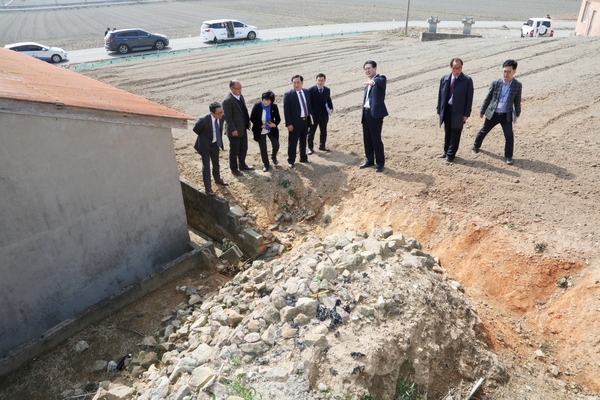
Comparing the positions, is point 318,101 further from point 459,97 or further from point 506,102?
point 506,102

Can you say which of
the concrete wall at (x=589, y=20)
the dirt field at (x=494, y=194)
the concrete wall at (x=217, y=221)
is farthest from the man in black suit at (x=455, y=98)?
the concrete wall at (x=589, y=20)

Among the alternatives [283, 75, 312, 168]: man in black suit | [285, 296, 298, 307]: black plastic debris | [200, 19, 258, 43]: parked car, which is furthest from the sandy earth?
[200, 19, 258, 43]: parked car

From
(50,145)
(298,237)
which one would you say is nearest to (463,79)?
(298,237)

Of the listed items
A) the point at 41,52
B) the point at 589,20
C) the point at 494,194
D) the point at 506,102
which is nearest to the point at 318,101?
the point at 506,102

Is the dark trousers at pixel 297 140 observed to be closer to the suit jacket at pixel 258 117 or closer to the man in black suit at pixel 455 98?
the suit jacket at pixel 258 117

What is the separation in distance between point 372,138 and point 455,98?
5.46 feet

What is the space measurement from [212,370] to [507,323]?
3.61 metres

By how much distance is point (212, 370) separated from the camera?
14.0 feet

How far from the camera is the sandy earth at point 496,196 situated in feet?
16.1

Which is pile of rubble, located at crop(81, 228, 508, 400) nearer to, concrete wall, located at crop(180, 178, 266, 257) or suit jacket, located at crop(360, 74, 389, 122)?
concrete wall, located at crop(180, 178, 266, 257)

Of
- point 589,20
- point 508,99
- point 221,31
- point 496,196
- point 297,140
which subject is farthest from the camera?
point 221,31

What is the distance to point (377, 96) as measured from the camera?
754 centimetres

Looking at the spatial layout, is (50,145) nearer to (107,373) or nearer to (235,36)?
(107,373)

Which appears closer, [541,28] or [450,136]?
[450,136]
